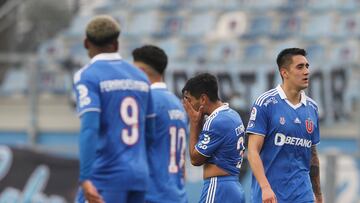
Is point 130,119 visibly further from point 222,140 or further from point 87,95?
point 222,140

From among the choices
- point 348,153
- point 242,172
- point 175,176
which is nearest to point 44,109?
point 242,172

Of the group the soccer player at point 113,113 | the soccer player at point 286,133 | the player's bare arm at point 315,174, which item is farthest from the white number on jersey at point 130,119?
the player's bare arm at point 315,174

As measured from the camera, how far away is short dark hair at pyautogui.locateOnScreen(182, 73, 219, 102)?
24.8 feet

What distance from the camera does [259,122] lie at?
7.43 m

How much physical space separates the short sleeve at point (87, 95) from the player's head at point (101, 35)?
24 cm

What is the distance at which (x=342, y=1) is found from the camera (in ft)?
61.0

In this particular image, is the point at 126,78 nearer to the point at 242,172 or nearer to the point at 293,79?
the point at 293,79

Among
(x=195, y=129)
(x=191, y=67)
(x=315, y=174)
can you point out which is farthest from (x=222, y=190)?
(x=191, y=67)

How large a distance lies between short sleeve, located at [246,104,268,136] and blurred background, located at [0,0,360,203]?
6.34 m

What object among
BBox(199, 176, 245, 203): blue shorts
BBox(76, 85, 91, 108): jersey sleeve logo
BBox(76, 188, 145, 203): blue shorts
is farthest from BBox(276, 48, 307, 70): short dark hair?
BBox(76, 85, 91, 108): jersey sleeve logo

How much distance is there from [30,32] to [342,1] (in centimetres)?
744

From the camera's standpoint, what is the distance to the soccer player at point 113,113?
592 centimetres

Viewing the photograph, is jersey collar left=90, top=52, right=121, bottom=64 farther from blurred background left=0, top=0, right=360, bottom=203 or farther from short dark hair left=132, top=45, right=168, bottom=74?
blurred background left=0, top=0, right=360, bottom=203

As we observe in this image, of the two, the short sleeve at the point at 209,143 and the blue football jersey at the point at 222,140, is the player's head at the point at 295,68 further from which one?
the short sleeve at the point at 209,143
